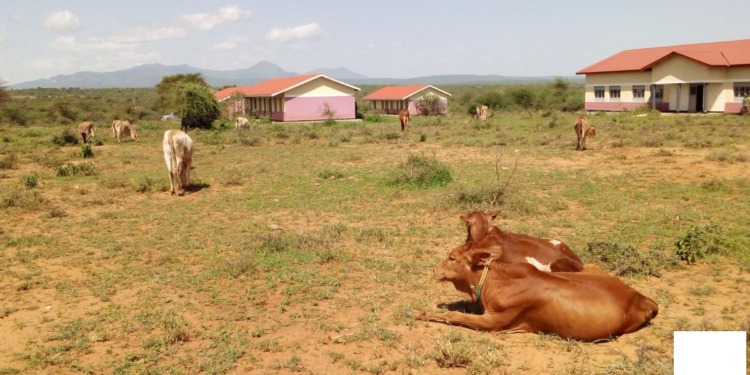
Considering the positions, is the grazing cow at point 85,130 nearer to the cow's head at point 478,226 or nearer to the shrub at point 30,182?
the shrub at point 30,182

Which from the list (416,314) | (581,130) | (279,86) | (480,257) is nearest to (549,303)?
(480,257)

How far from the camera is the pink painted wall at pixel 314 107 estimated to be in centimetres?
4212

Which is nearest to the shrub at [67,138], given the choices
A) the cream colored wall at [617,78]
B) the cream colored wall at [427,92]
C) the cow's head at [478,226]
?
the cow's head at [478,226]

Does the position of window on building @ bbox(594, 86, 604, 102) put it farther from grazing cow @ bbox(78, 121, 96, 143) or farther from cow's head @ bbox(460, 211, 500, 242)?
cow's head @ bbox(460, 211, 500, 242)

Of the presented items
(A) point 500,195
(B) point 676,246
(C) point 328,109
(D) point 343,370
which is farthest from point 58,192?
(C) point 328,109

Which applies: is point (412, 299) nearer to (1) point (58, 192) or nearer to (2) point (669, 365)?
(2) point (669, 365)

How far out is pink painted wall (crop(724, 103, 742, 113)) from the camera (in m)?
32.3

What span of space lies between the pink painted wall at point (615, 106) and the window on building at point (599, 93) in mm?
302

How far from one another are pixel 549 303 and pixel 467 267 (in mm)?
827

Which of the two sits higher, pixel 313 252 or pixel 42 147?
pixel 42 147

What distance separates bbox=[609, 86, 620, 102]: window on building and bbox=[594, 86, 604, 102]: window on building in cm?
73

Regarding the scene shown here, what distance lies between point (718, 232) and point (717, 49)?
1412 inches

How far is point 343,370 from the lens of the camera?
4547 mm

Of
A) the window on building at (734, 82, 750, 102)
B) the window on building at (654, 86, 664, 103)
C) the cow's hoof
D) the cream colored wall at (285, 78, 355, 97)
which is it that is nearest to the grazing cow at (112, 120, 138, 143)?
the cream colored wall at (285, 78, 355, 97)
